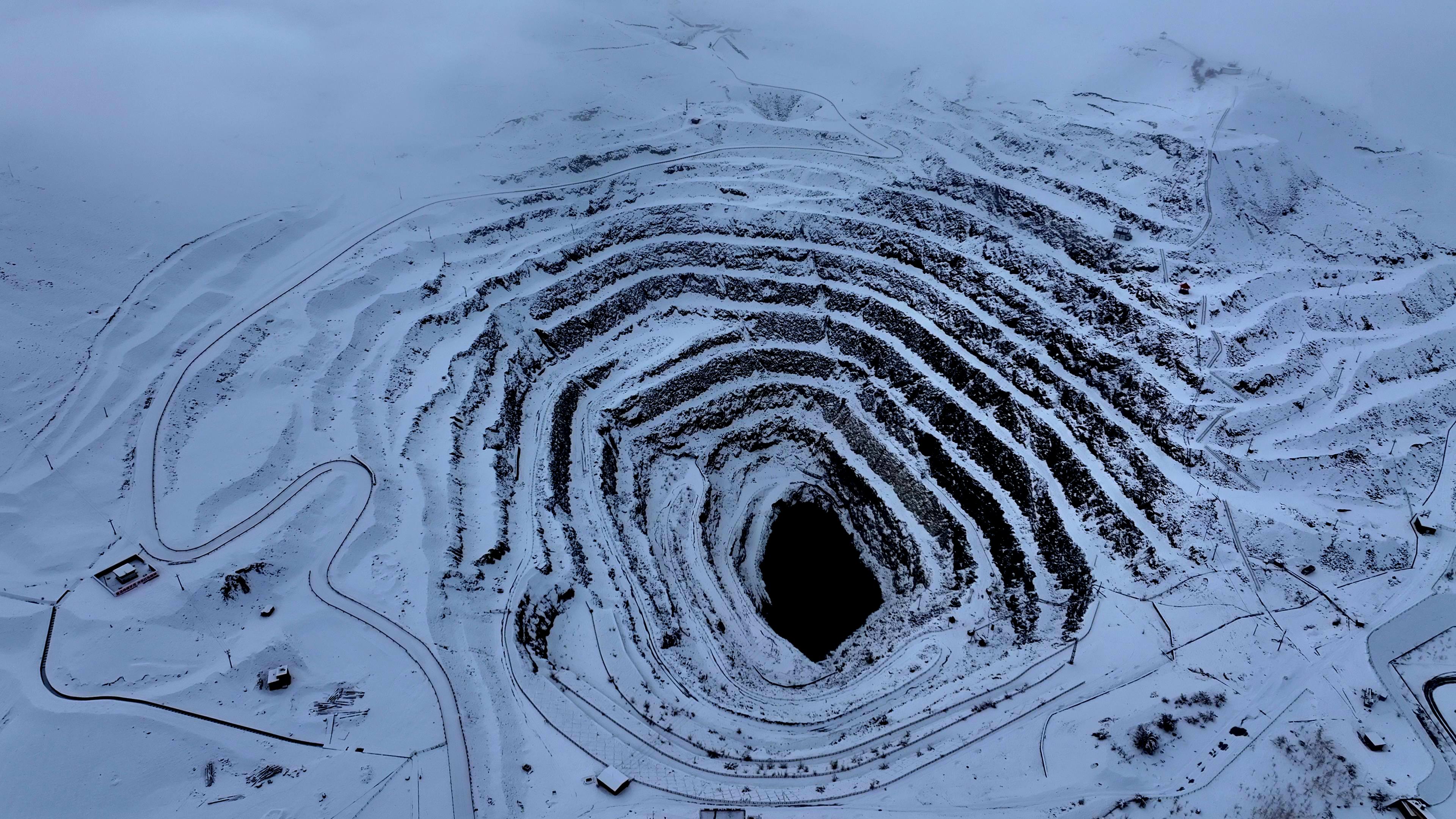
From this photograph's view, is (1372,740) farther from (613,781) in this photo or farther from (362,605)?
(362,605)

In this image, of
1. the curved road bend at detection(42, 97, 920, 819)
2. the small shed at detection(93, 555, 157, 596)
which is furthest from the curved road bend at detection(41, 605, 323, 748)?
the small shed at detection(93, 555, 157, 596)

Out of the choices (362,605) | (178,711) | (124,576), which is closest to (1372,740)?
(362,605)

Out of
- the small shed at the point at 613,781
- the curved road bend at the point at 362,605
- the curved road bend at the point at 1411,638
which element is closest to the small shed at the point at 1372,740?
the curved road bend at the point at 1411,638

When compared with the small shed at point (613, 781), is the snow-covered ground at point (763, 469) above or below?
above

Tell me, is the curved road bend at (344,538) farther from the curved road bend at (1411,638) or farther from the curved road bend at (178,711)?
the curved road bend at (1411,638)

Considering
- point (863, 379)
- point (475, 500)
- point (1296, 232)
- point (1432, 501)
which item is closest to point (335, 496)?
point (475, 500)

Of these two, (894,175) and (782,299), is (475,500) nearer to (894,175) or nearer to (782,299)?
(782,299)

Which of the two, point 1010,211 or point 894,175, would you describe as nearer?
point 1010,211
